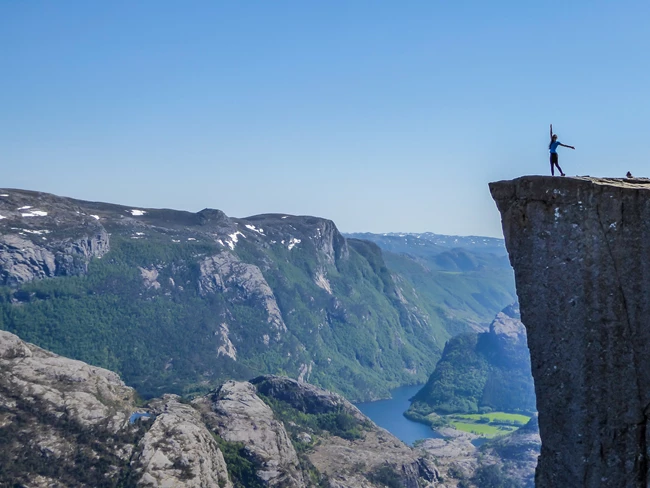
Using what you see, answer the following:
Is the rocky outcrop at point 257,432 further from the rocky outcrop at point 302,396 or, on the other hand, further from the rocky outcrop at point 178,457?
the rocky outcrop at point 302,396

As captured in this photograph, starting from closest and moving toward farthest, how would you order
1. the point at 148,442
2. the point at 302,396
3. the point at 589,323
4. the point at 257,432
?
the point at 589,323 → the point at 148,442 → the point at 257,432 → the point at 302,396

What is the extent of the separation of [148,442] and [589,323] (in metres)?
74.8

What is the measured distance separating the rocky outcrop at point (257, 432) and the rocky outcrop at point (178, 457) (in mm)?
8770

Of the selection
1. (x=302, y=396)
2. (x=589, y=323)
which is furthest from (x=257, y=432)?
(x=589, y=323)

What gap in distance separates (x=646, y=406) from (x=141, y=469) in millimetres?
71230

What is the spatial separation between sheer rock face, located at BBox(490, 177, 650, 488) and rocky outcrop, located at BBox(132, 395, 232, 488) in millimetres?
66347

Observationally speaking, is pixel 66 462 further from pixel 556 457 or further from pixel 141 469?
pixel 556 457

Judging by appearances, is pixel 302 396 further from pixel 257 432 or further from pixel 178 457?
pixel 178 457

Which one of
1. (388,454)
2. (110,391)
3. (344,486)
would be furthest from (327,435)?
(110,391)

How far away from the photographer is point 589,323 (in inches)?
556

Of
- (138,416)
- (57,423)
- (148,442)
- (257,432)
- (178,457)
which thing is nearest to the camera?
(178,457)

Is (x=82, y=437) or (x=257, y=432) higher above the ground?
(x=82, y=437)

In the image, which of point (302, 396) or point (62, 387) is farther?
point (302, 396)

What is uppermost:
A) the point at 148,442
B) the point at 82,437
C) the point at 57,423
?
the point at 57,423
